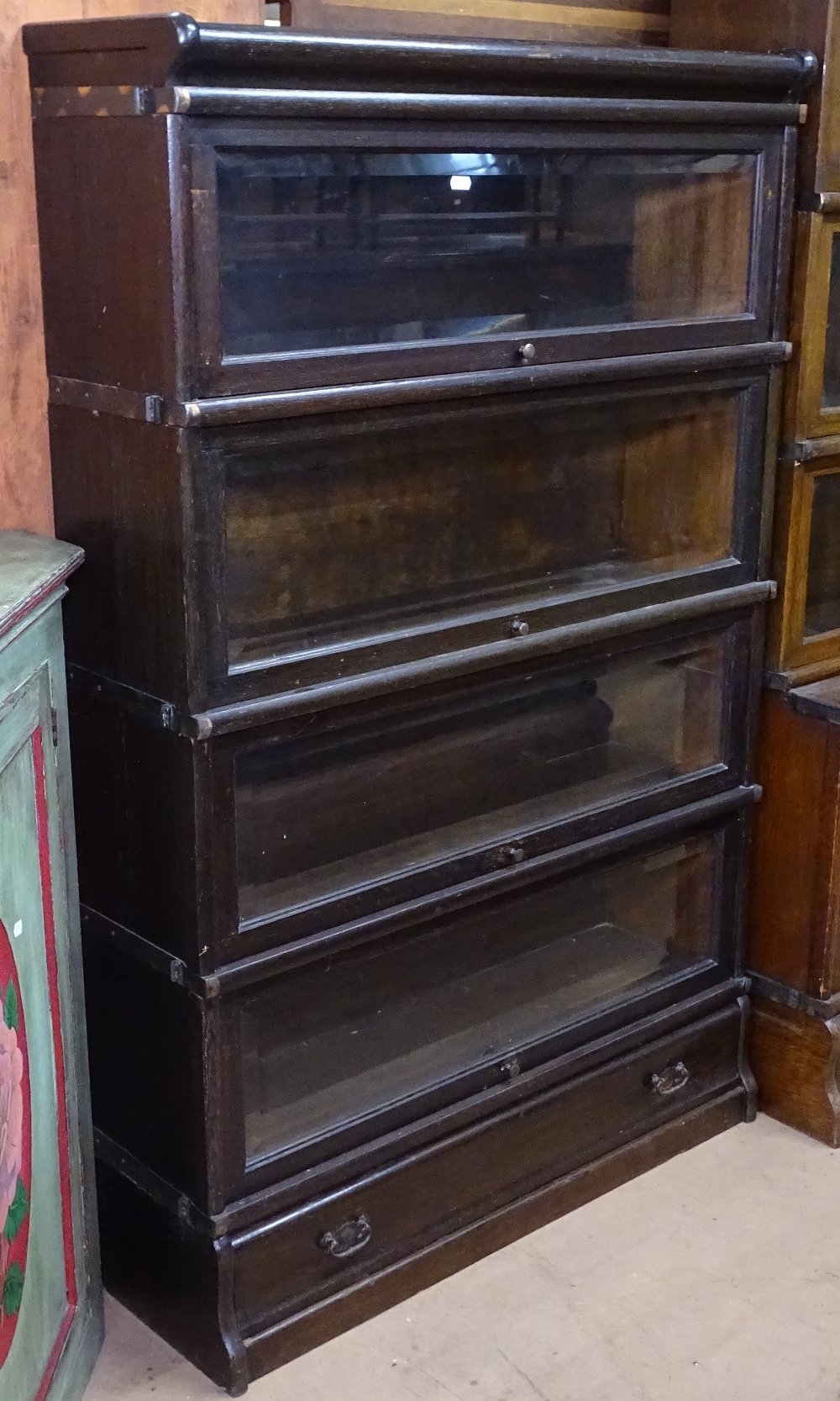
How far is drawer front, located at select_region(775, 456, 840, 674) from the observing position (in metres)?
2.20

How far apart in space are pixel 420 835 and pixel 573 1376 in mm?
693

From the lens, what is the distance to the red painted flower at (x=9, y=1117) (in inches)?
58.1

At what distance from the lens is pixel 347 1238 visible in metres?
1.93

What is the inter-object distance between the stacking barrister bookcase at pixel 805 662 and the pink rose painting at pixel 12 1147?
1.24 m

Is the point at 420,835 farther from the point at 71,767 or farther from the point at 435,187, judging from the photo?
the point at 435,187

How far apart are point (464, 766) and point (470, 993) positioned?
0.33m

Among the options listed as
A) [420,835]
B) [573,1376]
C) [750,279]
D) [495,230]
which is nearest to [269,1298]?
[573,1376]

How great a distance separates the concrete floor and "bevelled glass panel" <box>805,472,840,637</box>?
0.85 metres

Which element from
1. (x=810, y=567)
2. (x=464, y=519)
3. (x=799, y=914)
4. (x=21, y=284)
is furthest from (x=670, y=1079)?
(x=21, y=284)

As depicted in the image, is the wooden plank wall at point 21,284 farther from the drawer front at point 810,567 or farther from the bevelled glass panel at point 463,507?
the drawer front at point 810,567

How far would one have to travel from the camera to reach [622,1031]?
7.32 ft

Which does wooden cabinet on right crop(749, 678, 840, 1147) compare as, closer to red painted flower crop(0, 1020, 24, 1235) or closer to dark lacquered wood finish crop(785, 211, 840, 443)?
dark lacquered wood finish crop(785, 211, 840, 443)

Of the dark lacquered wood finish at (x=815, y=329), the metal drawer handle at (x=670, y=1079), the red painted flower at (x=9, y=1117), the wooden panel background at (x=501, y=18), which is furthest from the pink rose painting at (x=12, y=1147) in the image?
the dark lacquered wood finish at (x=815, y=329)

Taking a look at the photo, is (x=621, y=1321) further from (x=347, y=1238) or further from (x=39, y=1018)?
(x=39, y=1018)
